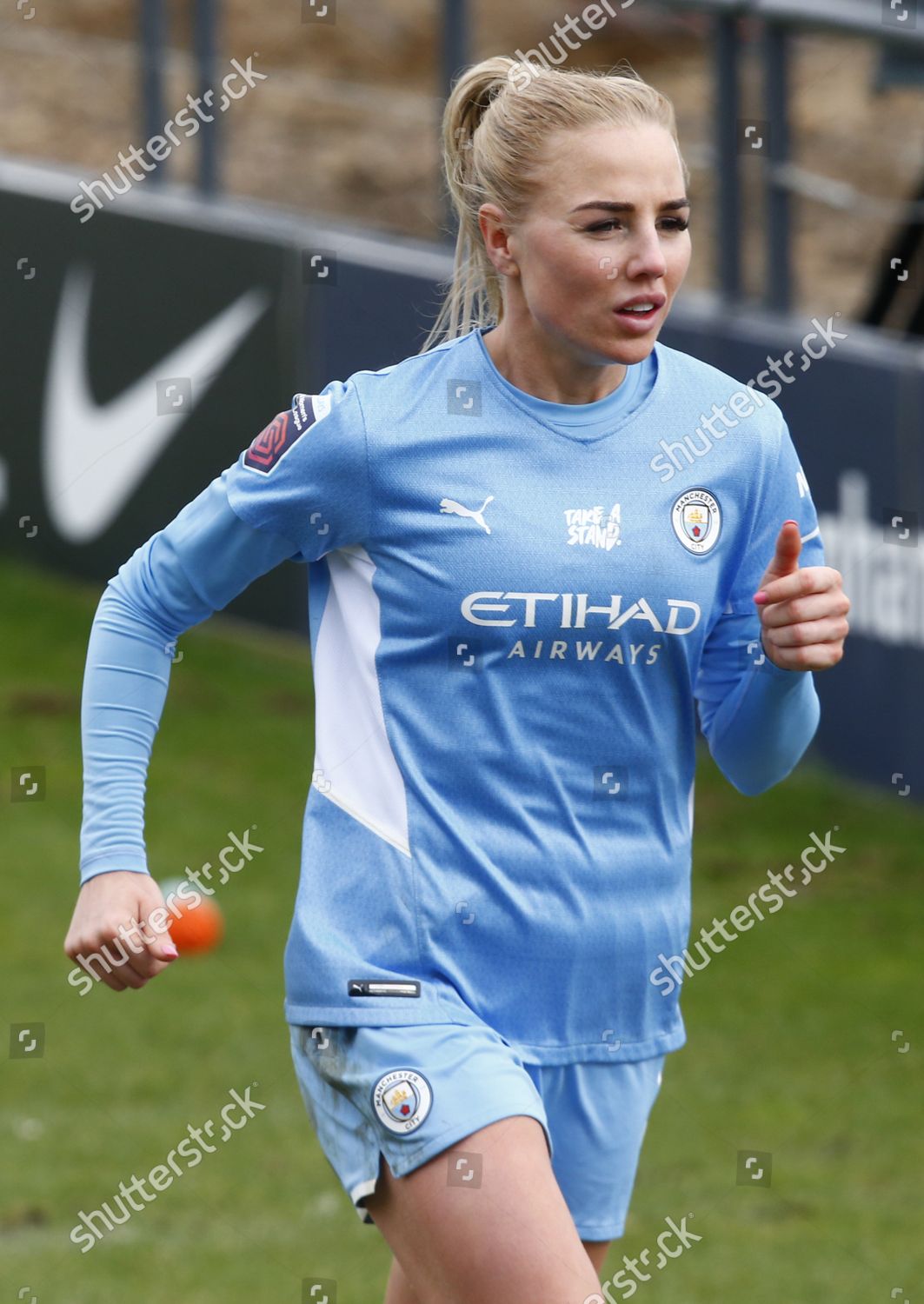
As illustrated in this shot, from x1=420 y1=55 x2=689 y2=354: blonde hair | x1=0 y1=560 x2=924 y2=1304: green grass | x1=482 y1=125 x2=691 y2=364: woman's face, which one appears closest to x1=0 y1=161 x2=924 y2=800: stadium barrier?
x1=0 y1=560 x2=924 y2=1304: green grass

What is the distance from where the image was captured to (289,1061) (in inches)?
265

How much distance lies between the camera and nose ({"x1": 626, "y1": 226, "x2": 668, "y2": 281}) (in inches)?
114

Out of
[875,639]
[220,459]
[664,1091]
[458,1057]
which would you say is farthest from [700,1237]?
[220,459]

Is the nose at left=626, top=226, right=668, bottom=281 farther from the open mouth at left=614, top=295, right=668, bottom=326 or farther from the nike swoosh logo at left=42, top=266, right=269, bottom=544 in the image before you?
the nike swoosh logo at left=42, top=266, right=269, bottom=544

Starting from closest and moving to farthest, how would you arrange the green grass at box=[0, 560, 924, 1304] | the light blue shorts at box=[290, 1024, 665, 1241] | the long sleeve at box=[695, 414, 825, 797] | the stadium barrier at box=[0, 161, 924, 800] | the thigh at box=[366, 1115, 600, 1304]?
1. the thigh at box=[366, 1115, 600, 1304]
2. the light blue shorts at box=[290, 1024, 665, 1241]
3. the long sleeve at box=[695, 414, 825, 797]
4. the green grass at box=[0, 560, 924, 1304]
5. the stadium barrier at box=[0, 161, 924, 800]

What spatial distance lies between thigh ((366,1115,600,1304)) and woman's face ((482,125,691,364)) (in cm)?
101

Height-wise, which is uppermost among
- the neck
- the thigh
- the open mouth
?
the open mouth

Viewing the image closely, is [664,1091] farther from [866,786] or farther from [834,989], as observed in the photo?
[866,786]

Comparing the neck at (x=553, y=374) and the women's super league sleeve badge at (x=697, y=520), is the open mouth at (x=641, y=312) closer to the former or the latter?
the neck at (x=553, y=374)

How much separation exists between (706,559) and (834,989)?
450 cm

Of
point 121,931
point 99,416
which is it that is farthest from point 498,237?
point 99,416

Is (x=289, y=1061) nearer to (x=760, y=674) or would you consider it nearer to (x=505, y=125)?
(x=760, y=674)

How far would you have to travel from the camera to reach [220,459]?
10430 mm

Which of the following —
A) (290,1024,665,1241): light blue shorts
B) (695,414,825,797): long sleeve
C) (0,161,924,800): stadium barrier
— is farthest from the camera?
(0,161,924,800): stadium barrier
